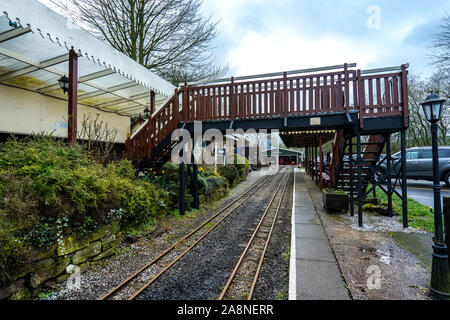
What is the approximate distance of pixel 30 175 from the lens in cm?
344

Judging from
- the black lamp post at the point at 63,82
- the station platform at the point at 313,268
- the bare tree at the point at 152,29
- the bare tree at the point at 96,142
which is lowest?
the station platform at the point at 313,268

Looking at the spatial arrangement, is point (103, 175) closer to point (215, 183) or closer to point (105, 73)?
point (105, 73)

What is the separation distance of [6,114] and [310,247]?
899cm

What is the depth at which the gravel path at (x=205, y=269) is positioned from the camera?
10.0 feet

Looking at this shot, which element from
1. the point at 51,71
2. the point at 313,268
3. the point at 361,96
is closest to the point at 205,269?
the point at 313,268

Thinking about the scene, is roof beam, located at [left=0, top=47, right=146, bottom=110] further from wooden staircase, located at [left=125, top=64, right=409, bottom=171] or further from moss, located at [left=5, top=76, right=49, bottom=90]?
wooden staircase, located at [left=125, top=64, right=409, bottom=171]

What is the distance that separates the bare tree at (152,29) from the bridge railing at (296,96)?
7.62 m

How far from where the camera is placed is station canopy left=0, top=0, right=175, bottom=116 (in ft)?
14.7

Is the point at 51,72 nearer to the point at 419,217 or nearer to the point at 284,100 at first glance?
the point at 284,100

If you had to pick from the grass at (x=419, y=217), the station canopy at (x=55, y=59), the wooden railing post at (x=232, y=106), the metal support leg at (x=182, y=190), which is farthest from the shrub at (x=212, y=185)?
the grass at (x=419, y=217)

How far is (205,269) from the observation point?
374cm

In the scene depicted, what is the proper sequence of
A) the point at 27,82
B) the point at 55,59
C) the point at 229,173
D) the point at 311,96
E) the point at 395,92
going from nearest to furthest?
the point at 395,92 < the point at 311,96 < the point at 55,59 < the point at 27,82 < the point at 229,173

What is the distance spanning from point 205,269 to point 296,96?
4.71m

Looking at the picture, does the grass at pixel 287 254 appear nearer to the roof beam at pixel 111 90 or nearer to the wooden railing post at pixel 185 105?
the wooden railing post at pixel 185 105
